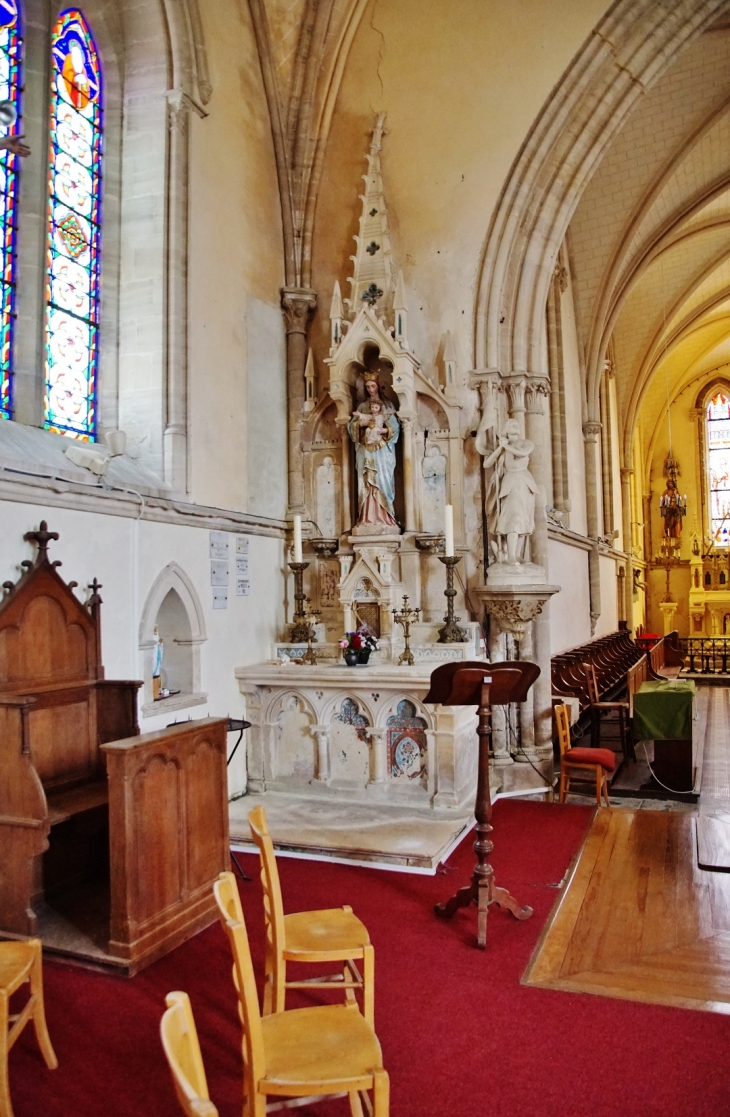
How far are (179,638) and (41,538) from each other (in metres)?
1.99

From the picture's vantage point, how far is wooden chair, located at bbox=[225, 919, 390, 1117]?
220cm

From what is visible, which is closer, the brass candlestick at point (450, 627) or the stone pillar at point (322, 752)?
the stone pillar at point (322, 752)

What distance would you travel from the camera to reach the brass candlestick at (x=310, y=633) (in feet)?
23.9

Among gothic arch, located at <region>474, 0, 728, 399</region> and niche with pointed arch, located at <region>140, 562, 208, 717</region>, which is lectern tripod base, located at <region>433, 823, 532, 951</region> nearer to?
niche with pointed arch, located at <region>140, 562, 208, 717</region>

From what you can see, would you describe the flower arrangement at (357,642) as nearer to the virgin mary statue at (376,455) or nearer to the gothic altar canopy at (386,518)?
the gothic altar canopy at (386,518)

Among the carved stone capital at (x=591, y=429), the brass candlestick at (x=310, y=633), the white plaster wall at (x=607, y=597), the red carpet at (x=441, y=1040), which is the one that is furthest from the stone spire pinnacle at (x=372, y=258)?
the white plaster wall at (x=607, y=597)

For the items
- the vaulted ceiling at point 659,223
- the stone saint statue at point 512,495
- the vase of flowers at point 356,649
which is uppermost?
the vaulted ceiling at point 659,223

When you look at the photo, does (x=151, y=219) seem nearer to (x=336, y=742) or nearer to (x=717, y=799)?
(x=336, y=742)

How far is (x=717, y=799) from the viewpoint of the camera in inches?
289

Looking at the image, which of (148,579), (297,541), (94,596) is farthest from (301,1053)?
(297,541)

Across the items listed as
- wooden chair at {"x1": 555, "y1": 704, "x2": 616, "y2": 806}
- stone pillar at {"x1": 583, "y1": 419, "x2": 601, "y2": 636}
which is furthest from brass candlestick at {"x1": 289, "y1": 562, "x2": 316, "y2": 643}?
stone pillar at {"x1": 583, "y1": 419, "x2": 601, "y2": 636}

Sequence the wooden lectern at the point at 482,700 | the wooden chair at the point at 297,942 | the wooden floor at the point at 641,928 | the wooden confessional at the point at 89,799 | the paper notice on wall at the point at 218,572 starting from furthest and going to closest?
1. the paper notice on wall at the point at 218,572
2. the wooden lectern at the point at 482,700
3. the wooden confessional at the point at 89,799
4. the wooden floor at the point at 641,928
5. the wooden chair at the point at 297,942

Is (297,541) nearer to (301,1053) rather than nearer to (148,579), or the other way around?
(148,579)

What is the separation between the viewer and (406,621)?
23.2 feet
